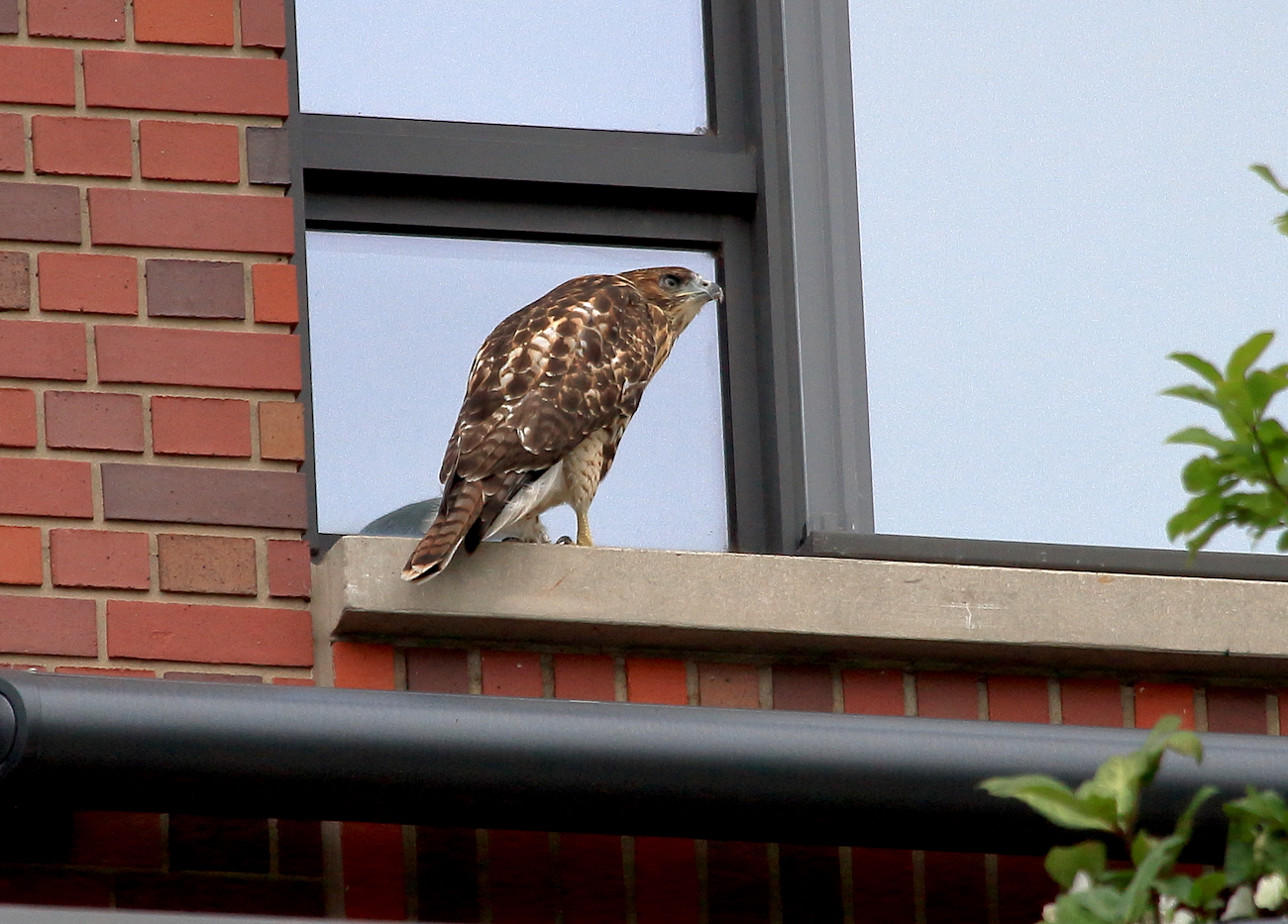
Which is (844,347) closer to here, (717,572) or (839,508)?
(839,508)

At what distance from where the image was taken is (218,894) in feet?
13.2

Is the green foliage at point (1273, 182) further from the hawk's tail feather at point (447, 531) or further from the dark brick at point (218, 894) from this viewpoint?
the dark brick at point (218, 894)

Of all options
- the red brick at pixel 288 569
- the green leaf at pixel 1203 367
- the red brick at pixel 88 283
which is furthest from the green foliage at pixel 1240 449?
the red brick at pixel 88 283

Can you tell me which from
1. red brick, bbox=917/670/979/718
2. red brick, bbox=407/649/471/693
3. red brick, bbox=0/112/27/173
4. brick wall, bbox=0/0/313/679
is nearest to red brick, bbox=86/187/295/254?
brick wall, bbox=0/0/313/679

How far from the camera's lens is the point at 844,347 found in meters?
4.82

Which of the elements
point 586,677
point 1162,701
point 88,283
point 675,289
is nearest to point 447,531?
point 586,677

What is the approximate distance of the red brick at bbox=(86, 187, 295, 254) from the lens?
4.30 metres

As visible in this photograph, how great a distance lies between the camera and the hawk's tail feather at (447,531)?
4035mm

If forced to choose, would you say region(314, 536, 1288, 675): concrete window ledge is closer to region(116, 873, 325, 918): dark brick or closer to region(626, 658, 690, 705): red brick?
region(626, 658, 690, 705): red brick

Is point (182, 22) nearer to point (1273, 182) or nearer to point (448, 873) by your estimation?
point (448, 873)

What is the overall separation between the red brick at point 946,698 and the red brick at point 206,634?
111cm

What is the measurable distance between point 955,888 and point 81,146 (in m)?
2.02

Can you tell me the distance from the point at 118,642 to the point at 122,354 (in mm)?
508

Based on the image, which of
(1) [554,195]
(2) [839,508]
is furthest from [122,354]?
(2) [839,508]
